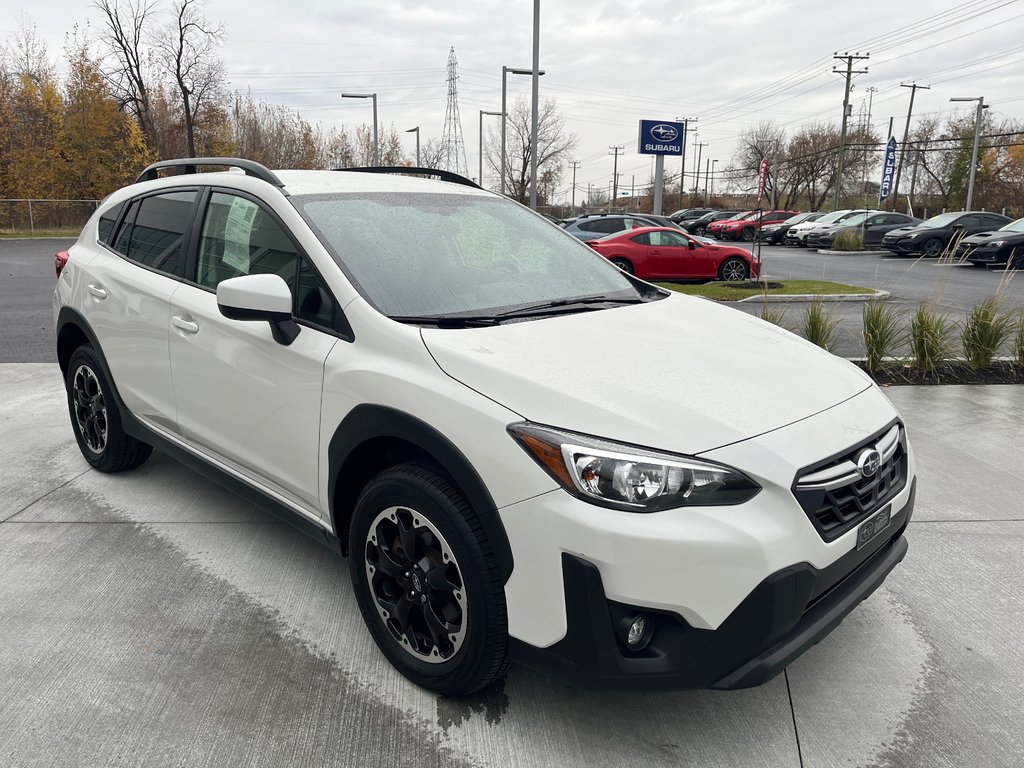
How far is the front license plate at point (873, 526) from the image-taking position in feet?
7.77

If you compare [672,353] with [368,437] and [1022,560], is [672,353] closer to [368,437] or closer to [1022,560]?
[368,437]

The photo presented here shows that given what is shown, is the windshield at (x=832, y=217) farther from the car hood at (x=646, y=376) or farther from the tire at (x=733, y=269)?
the car hood at (x=646, y=376)

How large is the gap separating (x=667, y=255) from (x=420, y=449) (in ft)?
52.8

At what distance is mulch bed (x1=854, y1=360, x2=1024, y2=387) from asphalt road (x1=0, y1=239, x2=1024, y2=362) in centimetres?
58

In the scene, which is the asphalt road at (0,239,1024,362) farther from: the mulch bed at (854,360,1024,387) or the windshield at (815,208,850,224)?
the windshield at (815,208,850,224)

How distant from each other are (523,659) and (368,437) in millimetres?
857

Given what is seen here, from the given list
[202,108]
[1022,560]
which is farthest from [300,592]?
[202,108]

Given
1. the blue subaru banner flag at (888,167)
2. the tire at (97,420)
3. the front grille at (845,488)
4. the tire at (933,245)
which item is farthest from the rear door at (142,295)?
the blue subaru banner flag at (888,167)

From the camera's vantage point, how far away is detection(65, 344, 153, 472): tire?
4344mm

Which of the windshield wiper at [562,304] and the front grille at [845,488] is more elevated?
the windshield wiper at [562,304]

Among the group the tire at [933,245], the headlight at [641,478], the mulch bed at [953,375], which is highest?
the headlight at [641,478]

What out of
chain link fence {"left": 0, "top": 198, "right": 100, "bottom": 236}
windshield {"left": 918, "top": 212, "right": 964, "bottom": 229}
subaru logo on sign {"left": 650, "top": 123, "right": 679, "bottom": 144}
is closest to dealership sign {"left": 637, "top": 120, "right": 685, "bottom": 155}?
subaru logo on sign {"left": 650, "top": 123, "right": 679, "bottom": 144}

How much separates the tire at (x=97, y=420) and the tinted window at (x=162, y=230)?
0.71 m

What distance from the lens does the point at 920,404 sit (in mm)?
6426
